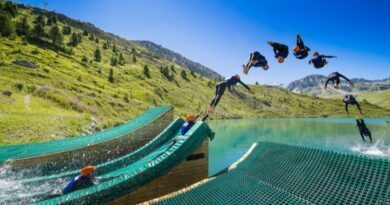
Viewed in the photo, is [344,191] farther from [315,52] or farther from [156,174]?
[156,174]

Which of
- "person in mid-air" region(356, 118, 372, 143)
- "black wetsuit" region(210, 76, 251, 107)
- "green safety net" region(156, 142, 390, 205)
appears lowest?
"green safety net" region(156, 142, 390, 205)

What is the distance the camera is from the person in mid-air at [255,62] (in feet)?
27.0

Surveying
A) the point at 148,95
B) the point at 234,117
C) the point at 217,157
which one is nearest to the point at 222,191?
the point at 217,157

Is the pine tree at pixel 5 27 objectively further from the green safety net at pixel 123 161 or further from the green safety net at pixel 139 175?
the green safety net at pixel 139 175

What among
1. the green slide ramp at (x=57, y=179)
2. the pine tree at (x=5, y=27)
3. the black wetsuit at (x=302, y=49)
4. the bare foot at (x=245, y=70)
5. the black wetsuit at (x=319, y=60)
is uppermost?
the pine tree at (x=5, y=27)

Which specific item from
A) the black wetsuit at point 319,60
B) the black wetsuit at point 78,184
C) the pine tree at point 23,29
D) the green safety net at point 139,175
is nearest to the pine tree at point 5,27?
the pine tree at point 23,29

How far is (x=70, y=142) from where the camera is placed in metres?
19.5

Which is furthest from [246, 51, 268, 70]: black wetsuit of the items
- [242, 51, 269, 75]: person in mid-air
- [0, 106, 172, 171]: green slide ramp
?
[0, 106, 172, 171]: green slide ramp

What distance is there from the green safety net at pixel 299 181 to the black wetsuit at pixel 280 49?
4156 millimetres

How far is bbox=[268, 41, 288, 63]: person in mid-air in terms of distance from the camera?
25.3ft

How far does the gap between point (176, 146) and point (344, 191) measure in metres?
7.75

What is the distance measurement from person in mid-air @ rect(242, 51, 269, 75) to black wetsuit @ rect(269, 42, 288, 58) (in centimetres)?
52

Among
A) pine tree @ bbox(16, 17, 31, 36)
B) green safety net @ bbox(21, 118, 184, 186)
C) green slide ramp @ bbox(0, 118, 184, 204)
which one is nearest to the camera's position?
green slide ramp @ bbox(0, 118, 184, 204)

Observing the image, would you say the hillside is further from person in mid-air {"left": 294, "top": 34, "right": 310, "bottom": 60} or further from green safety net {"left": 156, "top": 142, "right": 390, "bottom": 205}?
person in mid-air {"left": 294, "top": 34, "right": 310, "bottom": 60}
